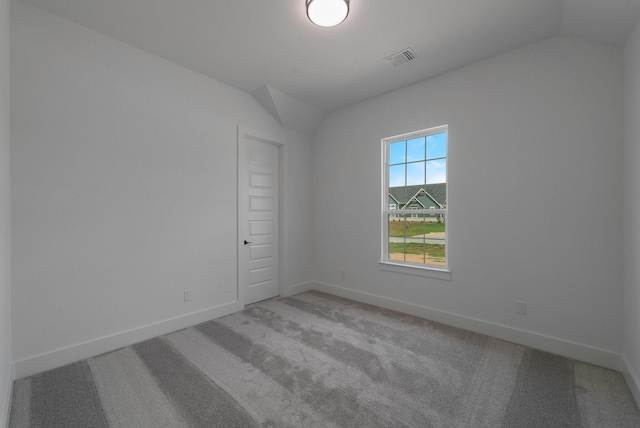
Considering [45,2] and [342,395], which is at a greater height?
[45,2]

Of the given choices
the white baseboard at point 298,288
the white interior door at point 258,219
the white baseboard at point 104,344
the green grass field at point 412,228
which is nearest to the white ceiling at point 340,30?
the white interior door at point 258,219

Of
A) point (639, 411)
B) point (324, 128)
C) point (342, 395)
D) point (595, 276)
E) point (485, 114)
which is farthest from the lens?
point (324, 128)

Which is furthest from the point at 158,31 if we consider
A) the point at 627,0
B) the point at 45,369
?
the point at 627,0

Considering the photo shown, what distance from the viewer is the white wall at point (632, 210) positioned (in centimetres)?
186

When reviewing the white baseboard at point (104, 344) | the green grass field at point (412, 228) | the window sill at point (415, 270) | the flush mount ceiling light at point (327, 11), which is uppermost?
the flush mount ceiling light at point (327, 11)

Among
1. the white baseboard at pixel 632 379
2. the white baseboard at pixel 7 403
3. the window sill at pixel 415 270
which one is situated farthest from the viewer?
the window sill at pixel 415 270

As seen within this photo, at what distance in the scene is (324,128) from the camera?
14.3 feet

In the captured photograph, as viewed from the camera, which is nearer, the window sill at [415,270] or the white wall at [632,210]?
the white wall at [632,210]

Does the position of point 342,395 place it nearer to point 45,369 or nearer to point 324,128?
point 45,369

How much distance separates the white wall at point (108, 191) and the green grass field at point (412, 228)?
2.13 m

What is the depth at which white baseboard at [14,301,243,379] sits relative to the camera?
2096 millimetres

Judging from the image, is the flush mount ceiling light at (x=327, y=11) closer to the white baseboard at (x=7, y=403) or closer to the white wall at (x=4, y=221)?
the white wall at (x=4, y=221)

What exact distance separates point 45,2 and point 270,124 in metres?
2.32

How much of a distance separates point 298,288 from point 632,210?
3.70 metres
